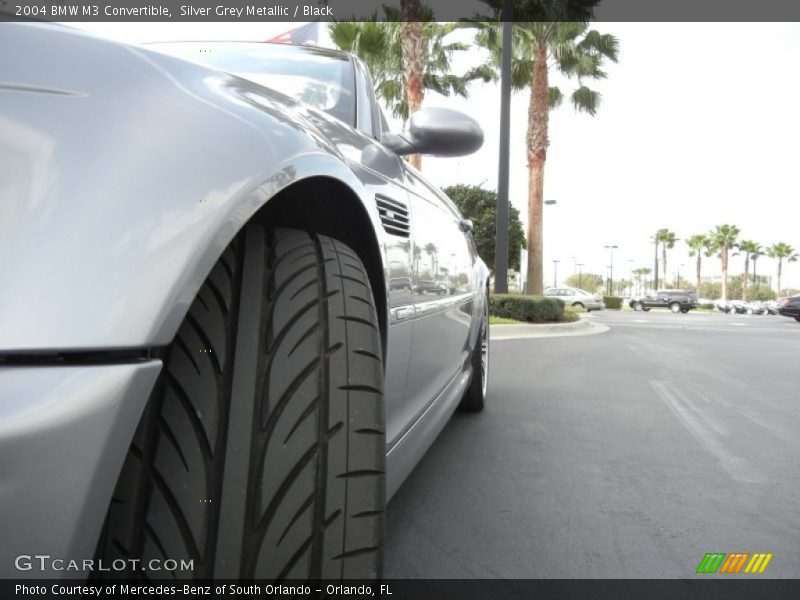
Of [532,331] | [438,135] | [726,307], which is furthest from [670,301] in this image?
[438,135]

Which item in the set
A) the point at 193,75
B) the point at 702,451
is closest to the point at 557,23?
the point at 702,451

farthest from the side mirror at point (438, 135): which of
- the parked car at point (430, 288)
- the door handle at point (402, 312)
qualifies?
the door handle at point (402, 312)

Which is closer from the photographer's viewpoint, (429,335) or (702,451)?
(429,335)

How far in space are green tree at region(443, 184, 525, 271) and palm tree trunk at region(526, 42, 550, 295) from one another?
8.41 metres

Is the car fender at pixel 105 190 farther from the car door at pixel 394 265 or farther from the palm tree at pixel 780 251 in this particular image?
the palm tree at pixel 780 251

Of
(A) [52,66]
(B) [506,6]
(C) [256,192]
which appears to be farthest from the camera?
(B) [506,6]

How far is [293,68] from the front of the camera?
2406 millimetres

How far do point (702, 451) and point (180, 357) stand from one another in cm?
293

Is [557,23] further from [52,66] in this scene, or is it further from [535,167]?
[52,66]

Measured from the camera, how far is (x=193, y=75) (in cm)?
103

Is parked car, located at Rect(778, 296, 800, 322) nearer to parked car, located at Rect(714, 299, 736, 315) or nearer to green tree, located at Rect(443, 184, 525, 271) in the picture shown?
green tree, located at Rect(443, 184, 525, 271)

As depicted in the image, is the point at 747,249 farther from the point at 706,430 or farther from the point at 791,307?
the point at 706,430

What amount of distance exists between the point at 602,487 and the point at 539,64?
1716cm

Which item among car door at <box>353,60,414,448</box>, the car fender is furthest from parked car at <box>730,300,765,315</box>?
the car fender
